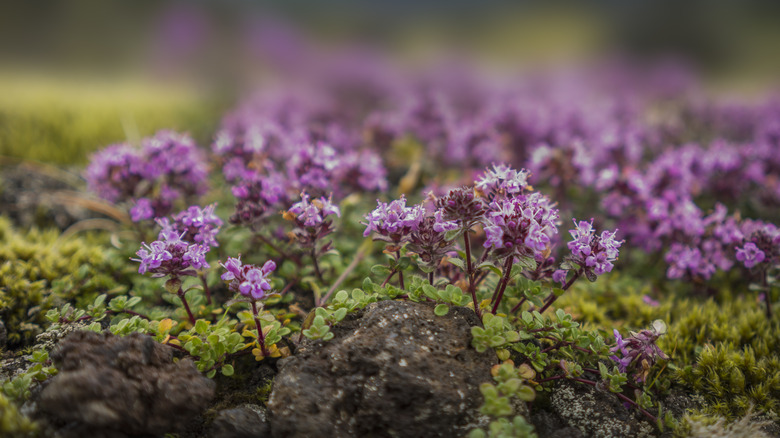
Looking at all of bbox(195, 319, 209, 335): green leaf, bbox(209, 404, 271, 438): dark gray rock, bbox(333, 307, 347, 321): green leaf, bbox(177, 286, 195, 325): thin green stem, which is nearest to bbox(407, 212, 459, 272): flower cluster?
bbox(333, 307, 347, 321): green leaf

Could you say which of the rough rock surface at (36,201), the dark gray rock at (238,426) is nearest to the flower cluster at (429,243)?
the dark gray rock at (238,426)

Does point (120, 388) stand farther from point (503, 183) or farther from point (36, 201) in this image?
point (36, 201)

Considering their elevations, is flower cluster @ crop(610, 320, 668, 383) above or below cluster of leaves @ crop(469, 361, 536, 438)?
above

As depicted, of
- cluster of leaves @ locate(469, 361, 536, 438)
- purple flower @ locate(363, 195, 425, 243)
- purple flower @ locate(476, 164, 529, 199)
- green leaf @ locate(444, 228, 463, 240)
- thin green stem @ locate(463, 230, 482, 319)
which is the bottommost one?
cluster of leaves @ locate(469, 361, 536, 438)

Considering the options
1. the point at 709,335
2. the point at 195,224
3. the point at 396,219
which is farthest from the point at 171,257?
the point at 709,335

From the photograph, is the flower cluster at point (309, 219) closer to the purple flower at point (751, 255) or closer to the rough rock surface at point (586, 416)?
the rough rock surface at point (586, 416)

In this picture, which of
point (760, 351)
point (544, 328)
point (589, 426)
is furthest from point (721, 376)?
point (544, 328)

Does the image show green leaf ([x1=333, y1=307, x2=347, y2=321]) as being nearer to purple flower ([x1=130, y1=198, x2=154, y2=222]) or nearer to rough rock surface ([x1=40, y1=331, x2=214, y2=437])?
rough rock surface ([x1=40, y1=331, x2=214, y2=437])
